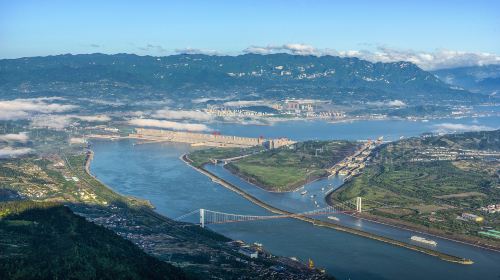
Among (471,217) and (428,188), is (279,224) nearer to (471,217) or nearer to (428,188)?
(471,217)

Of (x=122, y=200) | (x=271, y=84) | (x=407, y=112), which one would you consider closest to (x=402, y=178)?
(x=122, y=200)

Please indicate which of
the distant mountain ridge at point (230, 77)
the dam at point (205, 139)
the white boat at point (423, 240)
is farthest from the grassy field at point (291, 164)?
the distant mountain ridge at point (230, 77)

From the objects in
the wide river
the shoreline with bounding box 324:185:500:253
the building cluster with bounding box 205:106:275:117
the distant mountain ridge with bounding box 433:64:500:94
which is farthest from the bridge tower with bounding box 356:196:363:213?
the distant mountain ridge with bounding box 433:64:500:94

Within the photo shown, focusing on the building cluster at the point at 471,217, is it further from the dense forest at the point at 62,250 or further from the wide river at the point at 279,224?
the dense forest at the point at 62,250

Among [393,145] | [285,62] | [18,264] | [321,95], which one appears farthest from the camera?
[285,62]

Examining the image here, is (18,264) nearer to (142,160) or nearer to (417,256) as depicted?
(417,256)

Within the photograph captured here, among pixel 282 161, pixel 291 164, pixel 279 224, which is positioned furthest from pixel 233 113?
pixel 279 224
